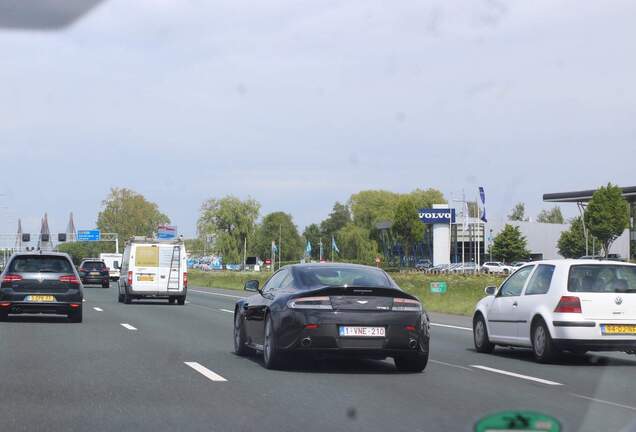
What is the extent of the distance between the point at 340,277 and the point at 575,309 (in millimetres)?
3356

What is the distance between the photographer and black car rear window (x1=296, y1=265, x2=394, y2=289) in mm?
12961

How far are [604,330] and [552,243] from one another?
12907 centimetres

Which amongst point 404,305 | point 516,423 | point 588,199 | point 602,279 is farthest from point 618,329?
point 588,199

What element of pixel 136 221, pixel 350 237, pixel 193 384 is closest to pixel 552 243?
pixel 350 237

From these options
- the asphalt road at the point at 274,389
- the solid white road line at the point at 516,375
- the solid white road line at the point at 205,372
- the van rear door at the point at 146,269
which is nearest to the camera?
the asphalt road at the point at 274,389

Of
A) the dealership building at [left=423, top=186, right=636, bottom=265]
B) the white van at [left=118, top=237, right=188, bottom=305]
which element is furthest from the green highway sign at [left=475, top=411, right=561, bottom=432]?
the dealership building at [left=423, top=186, right=636, bottom=265]

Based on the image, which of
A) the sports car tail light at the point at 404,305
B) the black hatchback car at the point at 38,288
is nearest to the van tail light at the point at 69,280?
the black hatchback car at the point at 38,288

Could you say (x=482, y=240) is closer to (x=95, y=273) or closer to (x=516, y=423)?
(x=95, y=273)

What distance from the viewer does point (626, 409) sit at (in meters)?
9.63

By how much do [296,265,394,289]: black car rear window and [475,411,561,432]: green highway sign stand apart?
31.5 ft

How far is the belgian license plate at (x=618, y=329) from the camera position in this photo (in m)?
14.1

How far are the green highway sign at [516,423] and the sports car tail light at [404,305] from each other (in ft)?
30.8

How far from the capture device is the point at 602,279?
47.5 ft

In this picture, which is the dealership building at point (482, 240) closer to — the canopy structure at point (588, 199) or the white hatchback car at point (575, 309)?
the canopy structure at point (588, 199)
